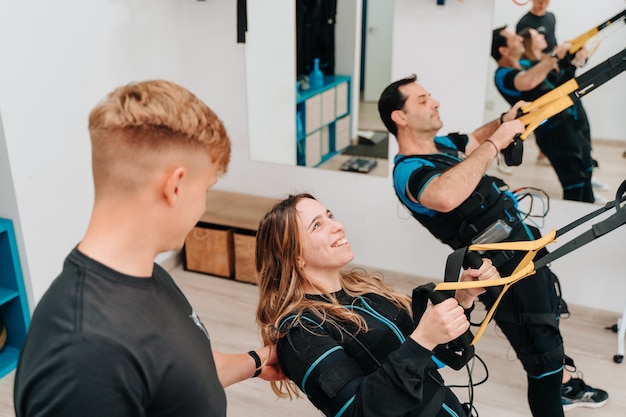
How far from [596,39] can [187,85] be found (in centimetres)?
232

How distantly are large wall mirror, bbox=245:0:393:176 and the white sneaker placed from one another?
1.10 metres

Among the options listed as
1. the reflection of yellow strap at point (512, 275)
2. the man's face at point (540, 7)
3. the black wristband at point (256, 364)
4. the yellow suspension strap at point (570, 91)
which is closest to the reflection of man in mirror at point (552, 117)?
the man's face at point (540, 7)

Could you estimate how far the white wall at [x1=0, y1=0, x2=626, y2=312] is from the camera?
2.80m

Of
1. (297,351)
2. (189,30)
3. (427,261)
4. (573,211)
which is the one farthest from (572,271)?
(189,30)

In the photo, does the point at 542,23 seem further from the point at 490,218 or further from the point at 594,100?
the point at 490,218

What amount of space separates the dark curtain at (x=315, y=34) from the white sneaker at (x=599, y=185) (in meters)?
1.54

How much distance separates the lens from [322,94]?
3.66 m

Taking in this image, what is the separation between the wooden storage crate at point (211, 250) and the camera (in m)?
3.78

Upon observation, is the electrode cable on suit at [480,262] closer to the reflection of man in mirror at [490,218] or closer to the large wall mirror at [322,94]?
the reflection of man in mirror at [490,218]

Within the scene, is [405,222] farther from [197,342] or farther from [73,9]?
[197,342]

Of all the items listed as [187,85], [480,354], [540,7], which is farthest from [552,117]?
[187,85]

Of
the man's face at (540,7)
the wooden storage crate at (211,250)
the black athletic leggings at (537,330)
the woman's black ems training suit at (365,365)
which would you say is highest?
the man's face at (540,7)

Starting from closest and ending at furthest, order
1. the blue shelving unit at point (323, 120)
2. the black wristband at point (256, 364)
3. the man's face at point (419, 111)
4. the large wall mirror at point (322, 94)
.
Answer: the black wristband at point (256, 364) < the man's face at point (419, 111) < the large wall mirror at point (322, 94) < the blue shelving unit at point (323, 120)

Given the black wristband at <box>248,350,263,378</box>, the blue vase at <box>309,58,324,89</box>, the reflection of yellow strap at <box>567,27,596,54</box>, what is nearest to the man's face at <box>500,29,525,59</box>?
the reflection of yellow strap at <box>567,27,596,54</box>
